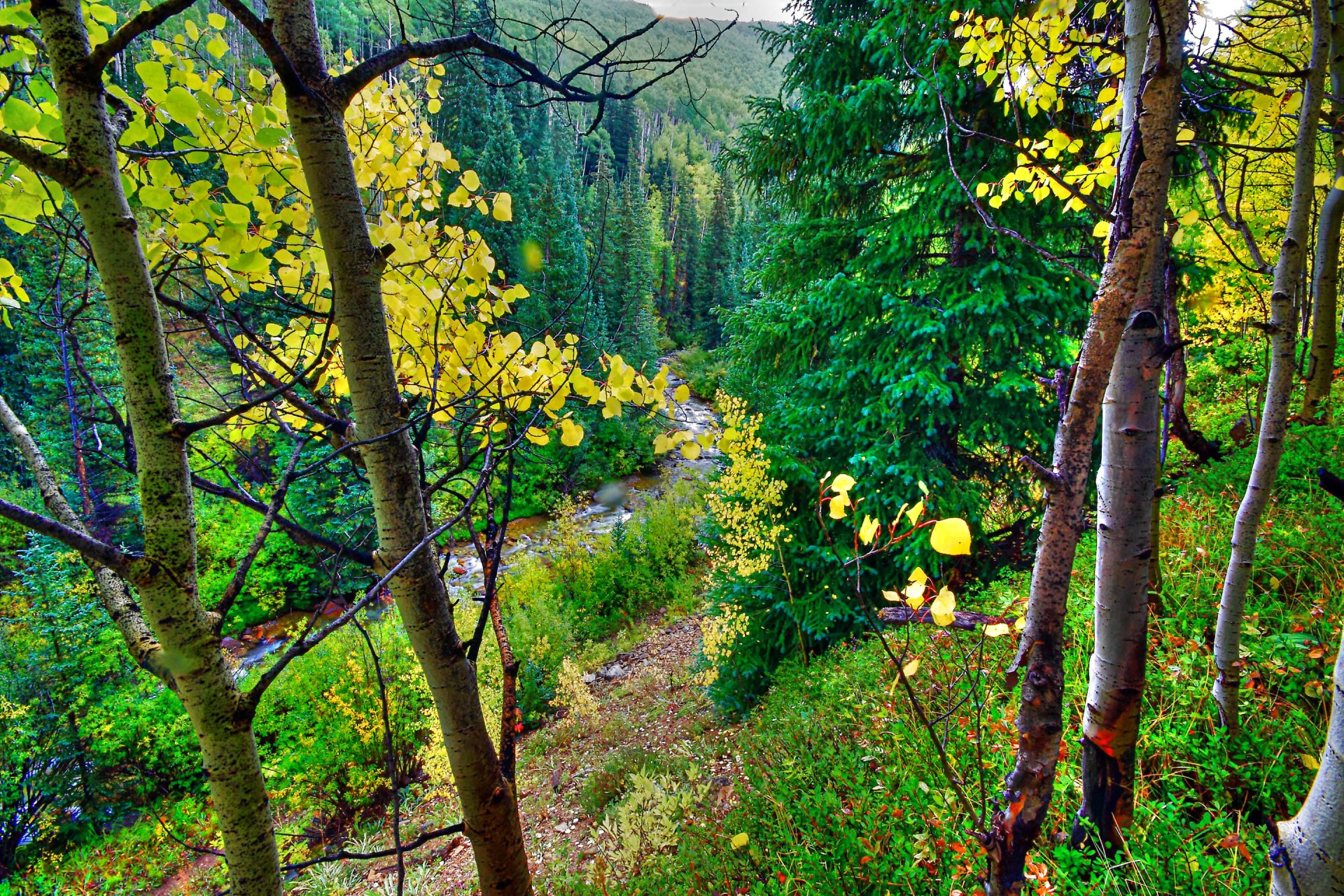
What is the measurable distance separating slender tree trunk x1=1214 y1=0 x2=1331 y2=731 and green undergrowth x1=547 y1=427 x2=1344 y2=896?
46 cm

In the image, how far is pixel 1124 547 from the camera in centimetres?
147

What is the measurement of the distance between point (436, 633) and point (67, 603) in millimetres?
→ 12653

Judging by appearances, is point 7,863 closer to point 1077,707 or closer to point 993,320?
point 1077,707

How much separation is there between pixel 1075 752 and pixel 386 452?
311cm

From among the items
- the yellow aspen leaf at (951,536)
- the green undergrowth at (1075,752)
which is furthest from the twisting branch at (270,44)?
the green undergrowth at (1075,752)

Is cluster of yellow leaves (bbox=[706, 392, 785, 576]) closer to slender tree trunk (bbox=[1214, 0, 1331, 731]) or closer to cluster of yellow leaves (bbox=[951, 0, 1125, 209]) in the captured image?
cluster of yellow leaves (bbox=[951, 0, 1125, 209])

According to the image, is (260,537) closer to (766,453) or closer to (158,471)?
(158,471)

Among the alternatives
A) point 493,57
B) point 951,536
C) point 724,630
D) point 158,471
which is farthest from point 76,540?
point 724,630

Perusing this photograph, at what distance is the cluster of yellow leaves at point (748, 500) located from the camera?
4.84 meters

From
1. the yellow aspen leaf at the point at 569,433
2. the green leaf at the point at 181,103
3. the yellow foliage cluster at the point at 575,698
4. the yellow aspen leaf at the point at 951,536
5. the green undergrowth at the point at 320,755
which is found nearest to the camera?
the green leaf at the point at 181,103

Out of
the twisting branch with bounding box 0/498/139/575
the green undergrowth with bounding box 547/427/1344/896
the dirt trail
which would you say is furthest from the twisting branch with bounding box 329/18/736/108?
the dirt trail

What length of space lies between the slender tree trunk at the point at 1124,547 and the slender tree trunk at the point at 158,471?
6.55ft

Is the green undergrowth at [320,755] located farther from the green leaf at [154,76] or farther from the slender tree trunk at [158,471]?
the green leaf at [154,76]

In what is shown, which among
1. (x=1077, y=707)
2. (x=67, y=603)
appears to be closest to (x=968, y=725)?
(x=1077, y=707)
